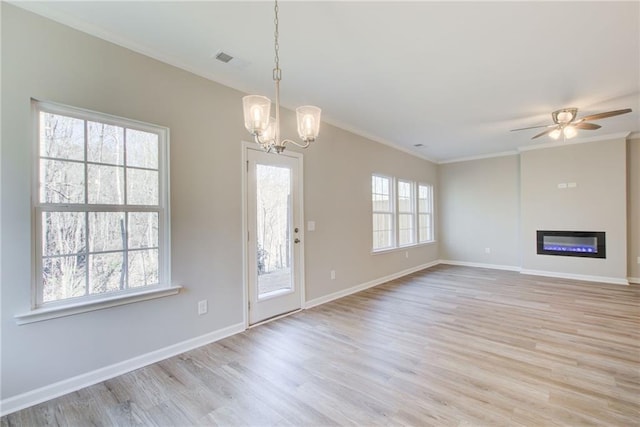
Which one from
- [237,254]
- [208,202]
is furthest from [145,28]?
[237,254]

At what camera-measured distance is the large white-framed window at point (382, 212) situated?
5.47 meters

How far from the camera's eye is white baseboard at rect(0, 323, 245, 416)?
1942 millimetres

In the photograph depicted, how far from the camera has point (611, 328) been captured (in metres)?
3.20

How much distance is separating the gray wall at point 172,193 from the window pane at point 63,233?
11cm

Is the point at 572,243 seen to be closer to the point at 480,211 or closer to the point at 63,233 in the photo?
the point at 480,211

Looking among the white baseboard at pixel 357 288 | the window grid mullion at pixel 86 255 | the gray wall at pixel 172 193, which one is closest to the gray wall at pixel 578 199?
the white baseboard at pixel 357 288

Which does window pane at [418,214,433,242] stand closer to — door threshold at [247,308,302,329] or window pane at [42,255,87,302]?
door threshold at [247,308,302,329]

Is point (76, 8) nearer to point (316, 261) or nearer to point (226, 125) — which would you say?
point (226, 125)

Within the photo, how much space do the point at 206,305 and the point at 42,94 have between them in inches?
84.5

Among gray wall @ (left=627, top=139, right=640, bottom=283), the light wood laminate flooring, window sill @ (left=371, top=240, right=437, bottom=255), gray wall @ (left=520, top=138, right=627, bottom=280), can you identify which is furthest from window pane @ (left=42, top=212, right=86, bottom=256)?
gray wall @ (left=627, top=139, right=640, bottom=283)

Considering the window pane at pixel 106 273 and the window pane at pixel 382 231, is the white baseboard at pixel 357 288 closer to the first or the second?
the window pane at pixel 382 231

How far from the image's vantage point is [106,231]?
2363 millimetres

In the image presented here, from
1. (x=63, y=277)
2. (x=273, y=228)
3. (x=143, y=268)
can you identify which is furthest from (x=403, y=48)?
(x=63, y=277)

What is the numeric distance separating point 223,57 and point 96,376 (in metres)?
2.86
